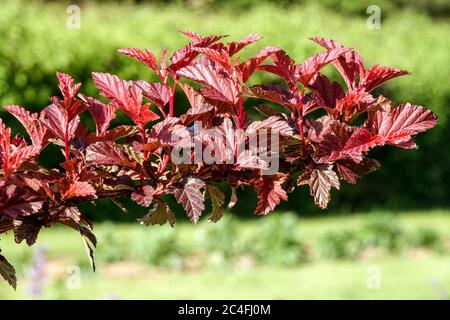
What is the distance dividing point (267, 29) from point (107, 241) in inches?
144

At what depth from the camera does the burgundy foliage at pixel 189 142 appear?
1.36 metres

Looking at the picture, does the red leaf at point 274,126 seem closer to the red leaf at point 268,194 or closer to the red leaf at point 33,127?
the red leaf at point 268,194

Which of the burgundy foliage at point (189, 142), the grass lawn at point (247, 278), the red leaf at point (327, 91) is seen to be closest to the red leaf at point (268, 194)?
the burgundy foliage at point (189, 142)

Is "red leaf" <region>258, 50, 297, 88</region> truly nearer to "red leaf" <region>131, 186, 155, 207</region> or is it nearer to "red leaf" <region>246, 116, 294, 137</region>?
"red leaf" <region>246, 116, 294, 137</region>

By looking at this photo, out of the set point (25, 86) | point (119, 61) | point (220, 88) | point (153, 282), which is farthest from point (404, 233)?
point (220, 88)

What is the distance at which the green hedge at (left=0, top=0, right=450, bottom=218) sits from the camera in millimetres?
7109

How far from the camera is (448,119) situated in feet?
31.0

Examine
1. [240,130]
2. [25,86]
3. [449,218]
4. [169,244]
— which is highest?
[240,130]

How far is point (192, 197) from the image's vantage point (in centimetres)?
135

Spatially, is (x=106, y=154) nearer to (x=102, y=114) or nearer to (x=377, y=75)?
(x=102, y=114)

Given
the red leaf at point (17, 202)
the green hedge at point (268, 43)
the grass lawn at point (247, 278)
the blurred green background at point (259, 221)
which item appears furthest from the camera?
the green hedge at point (268, 43)

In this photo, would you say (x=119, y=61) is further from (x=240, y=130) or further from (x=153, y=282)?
(x=240, y=130)

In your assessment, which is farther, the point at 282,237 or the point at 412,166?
the point at 412,166

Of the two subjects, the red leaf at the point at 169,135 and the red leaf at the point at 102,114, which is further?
the red leaf at the point at 102,114
